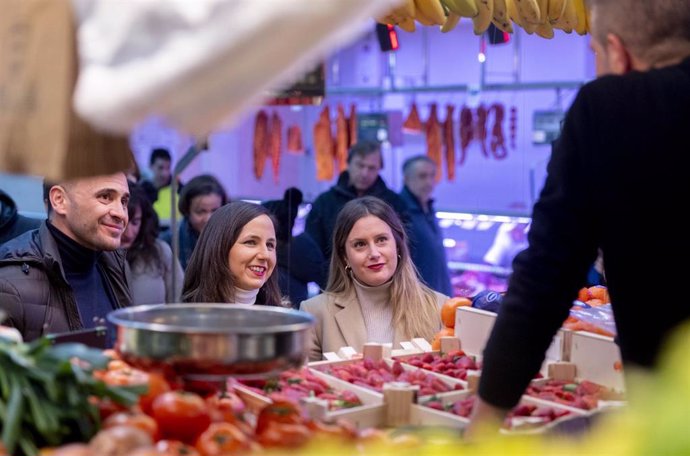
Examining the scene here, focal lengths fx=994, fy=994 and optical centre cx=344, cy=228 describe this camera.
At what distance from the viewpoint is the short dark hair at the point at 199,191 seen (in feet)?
23.3

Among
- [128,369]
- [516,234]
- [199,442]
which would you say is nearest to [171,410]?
[199,442]

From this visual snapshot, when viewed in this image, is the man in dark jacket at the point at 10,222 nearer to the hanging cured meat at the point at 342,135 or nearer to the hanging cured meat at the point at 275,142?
the hanging cured meat at the point at 275,142

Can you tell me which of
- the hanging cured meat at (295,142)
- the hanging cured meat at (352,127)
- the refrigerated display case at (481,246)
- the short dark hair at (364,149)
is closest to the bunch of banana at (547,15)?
the short dark hair at (364,149)

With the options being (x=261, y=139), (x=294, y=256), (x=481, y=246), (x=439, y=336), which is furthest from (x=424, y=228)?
(x=439, y=336)

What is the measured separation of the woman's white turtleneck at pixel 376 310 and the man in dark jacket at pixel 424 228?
2.25m

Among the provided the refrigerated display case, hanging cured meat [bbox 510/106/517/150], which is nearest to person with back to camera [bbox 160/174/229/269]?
the refrigerated display case

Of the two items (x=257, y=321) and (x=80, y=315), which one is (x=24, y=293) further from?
(x=257, y=321)

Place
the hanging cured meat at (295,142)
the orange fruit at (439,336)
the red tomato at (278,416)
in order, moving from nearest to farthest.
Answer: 1. the red tomato at (278,416)
2. the orange fruit at (439,336)
3. the hanging cured meat at (295,142)

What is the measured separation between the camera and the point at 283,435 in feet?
7.14

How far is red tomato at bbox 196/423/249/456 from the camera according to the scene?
6.78 feet

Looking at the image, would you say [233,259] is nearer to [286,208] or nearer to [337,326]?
[337,326]

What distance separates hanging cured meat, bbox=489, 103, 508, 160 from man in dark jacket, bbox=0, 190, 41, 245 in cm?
562

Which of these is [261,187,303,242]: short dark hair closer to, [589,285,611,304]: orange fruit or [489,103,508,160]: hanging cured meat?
[589,285,611,304]: orange fruit

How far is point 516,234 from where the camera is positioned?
976 centimetres
